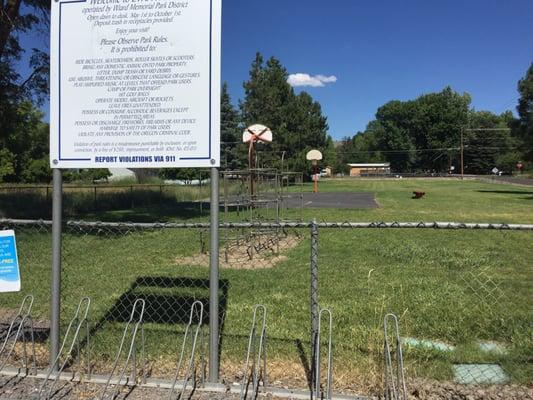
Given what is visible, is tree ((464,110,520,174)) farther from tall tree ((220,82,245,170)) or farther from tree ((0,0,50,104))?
tree ((0,0,50,104))

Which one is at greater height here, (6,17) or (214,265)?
(6,17)

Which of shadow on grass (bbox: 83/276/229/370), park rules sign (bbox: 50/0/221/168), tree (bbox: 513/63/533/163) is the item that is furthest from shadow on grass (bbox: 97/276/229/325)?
tree (bbox: 513/63/533/163)

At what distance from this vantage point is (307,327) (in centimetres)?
575

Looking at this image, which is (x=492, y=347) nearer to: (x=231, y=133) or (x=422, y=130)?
(x=231, y=133)

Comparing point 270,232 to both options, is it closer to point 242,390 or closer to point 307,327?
point 307,327

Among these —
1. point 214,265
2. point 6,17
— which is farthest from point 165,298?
point 6,17

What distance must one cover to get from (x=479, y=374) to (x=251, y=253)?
6889 mm

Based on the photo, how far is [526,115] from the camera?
150ft

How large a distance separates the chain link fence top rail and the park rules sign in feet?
2.64

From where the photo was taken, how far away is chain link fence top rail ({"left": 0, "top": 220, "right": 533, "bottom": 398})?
15.1 ft

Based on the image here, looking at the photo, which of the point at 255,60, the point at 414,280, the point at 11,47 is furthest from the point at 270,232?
the point at 255,60

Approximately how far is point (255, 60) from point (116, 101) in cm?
6923

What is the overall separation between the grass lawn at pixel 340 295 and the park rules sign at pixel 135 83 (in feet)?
Result: 6.12

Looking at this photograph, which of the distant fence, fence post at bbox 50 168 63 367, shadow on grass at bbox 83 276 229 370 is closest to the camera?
fence post at bbox 50 168 63 367
